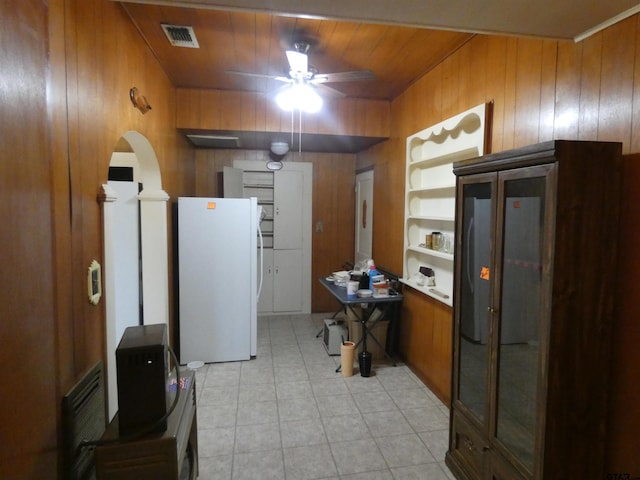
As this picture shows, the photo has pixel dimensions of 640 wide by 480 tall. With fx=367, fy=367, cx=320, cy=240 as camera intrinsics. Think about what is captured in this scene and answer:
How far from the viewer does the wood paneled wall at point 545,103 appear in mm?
1460

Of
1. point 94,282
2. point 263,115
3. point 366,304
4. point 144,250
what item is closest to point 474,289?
point 366,304

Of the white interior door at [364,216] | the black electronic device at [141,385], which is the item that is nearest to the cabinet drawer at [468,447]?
the black electronic device at [141,385]

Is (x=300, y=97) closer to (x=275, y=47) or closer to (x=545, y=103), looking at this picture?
(x=275, y=47)

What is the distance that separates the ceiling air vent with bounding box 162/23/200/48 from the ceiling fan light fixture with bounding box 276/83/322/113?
70cm

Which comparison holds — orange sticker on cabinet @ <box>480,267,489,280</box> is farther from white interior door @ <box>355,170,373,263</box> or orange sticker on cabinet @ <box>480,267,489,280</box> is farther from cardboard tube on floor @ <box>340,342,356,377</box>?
Result: white interior door @ <box>355,170,373,263</box>

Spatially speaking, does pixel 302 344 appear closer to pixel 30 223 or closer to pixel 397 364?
pixel 397 364

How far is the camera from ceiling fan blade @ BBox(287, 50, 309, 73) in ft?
7.75

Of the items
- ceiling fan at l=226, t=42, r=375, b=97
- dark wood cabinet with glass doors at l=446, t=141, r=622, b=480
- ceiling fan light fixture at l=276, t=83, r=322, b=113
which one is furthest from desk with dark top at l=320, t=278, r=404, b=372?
ceiling fan at l=226, t=42, r=375, b=97

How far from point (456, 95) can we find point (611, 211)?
1.57m

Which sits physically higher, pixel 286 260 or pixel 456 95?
pixel 456 95

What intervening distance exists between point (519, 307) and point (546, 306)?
0.86 ft

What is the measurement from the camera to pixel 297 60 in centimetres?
242

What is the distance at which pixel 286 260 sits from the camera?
17.3 feet

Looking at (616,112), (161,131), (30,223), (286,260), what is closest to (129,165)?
Answer: (161,131)
